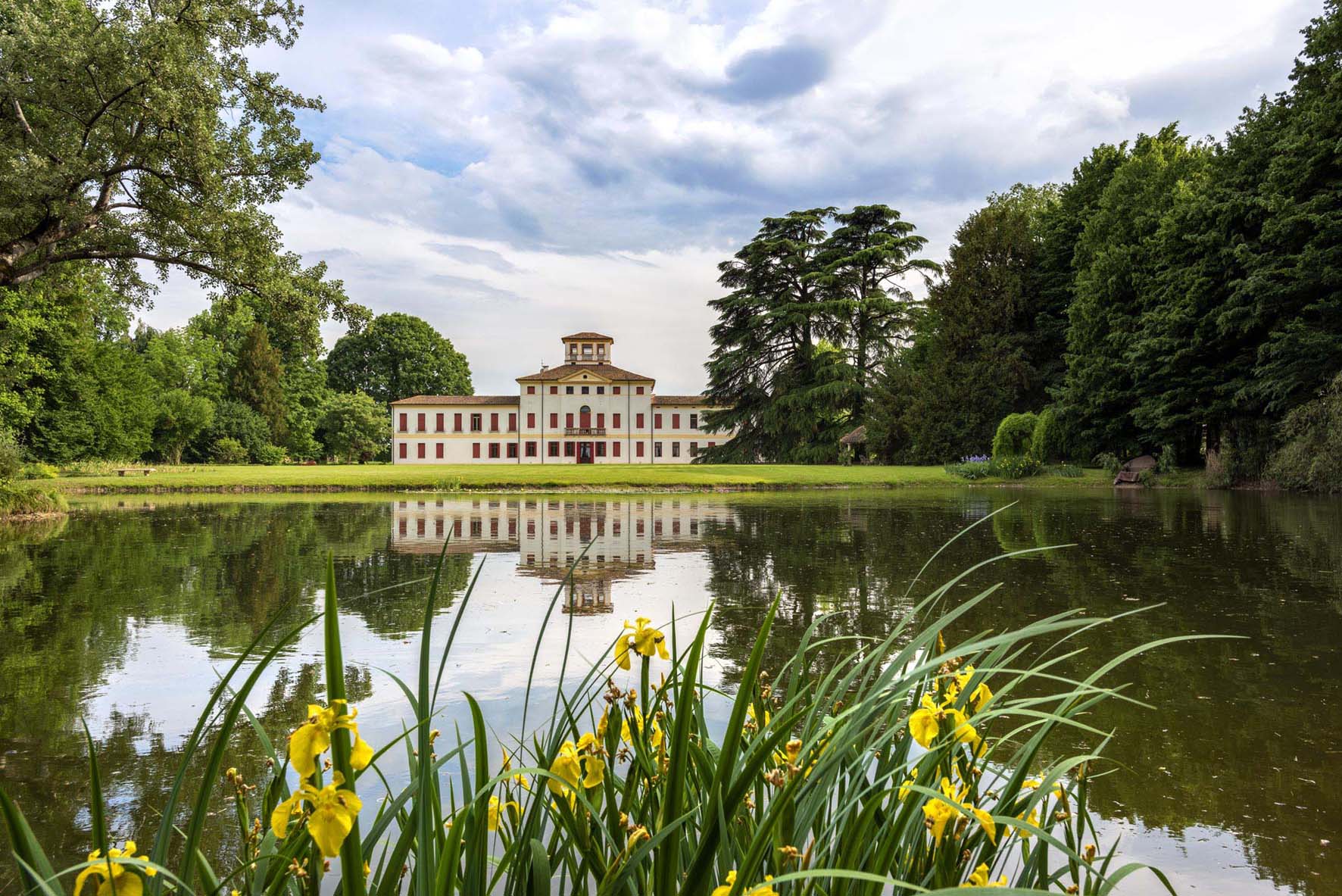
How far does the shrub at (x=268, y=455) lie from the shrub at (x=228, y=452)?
5.58 feet

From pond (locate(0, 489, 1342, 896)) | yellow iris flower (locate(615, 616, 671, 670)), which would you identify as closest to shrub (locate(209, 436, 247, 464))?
pond (locate(0, 489, 1342, 896))

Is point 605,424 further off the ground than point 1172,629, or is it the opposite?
point 605,424

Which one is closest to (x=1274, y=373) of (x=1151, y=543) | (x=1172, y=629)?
(x=1151, y=543)

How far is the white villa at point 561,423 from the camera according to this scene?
191 ft

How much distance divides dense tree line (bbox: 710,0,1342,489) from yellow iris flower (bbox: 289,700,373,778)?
19.4m

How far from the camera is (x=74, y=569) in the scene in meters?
7.37

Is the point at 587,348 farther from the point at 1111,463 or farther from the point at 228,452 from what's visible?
the point at 1111,463

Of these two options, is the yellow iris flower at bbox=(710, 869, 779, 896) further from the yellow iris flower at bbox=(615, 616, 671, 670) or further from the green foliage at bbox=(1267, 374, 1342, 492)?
the green foliage at bbox=(1267, 374, 1342, 492)

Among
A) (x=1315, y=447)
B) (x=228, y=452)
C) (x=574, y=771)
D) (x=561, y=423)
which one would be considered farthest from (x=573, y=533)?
(x=561, y=423)

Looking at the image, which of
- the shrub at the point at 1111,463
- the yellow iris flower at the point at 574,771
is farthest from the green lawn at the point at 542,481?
the yellow iris flower at the point at 574,771

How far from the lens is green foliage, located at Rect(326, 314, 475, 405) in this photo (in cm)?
6138

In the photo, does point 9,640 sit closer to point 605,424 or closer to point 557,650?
point 557,650

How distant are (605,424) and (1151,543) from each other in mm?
51204

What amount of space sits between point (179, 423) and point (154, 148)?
123 feet
